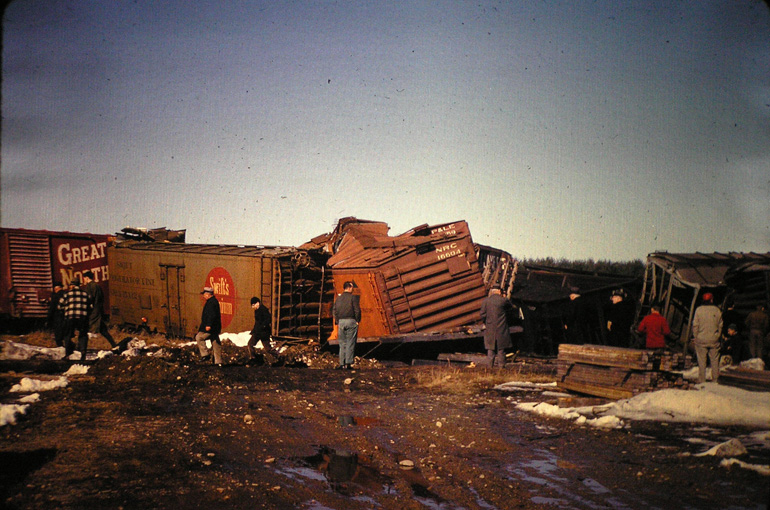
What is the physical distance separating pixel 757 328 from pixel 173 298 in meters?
15.4

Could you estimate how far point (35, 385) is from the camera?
1014 cm

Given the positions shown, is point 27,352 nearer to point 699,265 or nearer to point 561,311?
point 561,311

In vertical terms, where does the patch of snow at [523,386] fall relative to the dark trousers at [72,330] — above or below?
below

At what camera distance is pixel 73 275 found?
68.4 ft

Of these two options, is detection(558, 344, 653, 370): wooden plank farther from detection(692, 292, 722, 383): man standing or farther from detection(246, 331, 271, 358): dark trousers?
detection(246, 331, 271, 358): dark trousers

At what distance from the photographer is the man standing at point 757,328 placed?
47.3 ft

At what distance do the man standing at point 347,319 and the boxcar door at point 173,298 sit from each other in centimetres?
686

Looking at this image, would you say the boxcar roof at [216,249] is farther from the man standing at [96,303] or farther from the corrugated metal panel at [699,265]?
the corrugated metal panel at [699,265]

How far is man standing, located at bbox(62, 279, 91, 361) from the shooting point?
1402 cm

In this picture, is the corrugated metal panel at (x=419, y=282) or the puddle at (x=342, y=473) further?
the corrugated metal panel at (x=419, y=282)

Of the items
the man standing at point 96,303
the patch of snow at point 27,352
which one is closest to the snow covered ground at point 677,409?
the patch of snow at point 27,352

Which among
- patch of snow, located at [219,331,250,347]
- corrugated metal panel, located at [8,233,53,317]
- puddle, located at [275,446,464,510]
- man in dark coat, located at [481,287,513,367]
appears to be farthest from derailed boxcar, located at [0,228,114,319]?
puddle, located at [275,446,464,510]

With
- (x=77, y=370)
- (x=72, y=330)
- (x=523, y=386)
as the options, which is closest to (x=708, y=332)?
(x=523, y=386)

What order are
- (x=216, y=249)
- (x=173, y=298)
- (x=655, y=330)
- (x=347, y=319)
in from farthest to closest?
(x=173, y=298) → (x=216, y=249) → (x=347, y=319) → (x=655, y=330)
